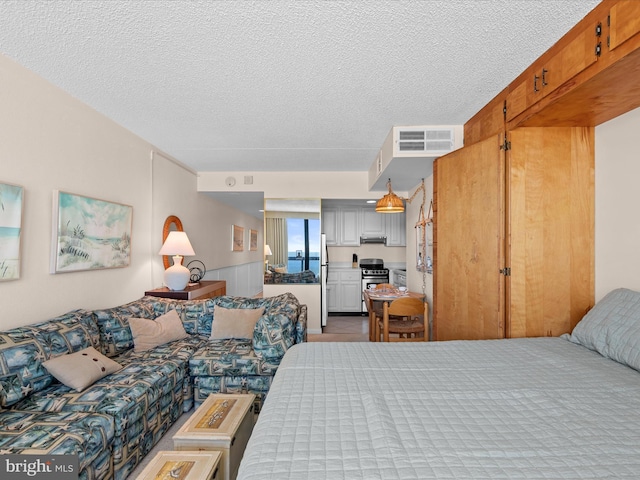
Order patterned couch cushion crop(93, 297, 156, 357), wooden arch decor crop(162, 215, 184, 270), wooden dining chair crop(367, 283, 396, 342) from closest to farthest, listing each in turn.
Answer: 1. patterned couch cushion crop(93, 297, 156, 357)
2. wooden dining chair crop(367, 283, 396, 342)
3. wooden arch decor crop(162, 215, 184, 270)

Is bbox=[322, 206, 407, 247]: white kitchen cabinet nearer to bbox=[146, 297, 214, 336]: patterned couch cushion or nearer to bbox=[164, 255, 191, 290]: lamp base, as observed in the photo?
bbox=[164, 255, 191, 290]: lamp base

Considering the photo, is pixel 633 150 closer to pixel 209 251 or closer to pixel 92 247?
pixel 92 247

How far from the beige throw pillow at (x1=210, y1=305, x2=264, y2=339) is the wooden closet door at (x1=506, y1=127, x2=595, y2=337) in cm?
221

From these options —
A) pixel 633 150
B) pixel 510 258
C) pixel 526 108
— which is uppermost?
pixel 526 108

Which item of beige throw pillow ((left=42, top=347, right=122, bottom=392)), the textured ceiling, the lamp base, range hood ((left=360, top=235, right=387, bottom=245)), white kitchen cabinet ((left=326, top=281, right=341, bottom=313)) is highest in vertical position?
the textured ceiling

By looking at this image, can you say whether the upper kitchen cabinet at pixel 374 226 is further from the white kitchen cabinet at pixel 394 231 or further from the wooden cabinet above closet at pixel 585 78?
the wooden cabinet above closet at pixel 585 78

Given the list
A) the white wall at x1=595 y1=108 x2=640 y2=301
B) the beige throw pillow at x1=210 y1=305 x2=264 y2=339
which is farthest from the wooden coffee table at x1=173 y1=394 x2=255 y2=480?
the white wall at x1=595 y1=108 x2=640 y2=301

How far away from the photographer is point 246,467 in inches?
37.9

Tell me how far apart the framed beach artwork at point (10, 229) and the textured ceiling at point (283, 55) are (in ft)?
2.83

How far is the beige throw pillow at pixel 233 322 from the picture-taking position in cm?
327

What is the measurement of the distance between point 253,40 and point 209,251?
170 inches

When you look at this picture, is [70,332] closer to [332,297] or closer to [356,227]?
[332,297]

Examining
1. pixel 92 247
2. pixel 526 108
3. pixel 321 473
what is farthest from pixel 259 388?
pixel 526 108

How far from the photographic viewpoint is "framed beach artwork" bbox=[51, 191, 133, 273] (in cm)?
258
